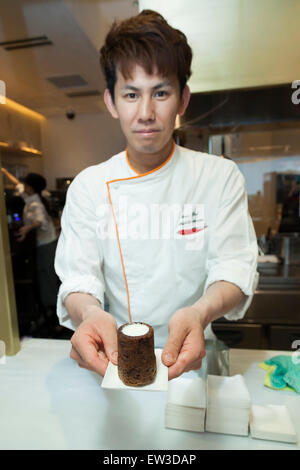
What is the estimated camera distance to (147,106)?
74 cm

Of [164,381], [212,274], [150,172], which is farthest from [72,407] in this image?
[150,172]

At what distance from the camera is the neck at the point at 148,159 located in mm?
854

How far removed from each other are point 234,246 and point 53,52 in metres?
0.94

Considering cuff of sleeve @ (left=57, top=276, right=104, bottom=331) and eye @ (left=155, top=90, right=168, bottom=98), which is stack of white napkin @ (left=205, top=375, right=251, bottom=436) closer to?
cuff of sleeve @ (left=57, top=276, right=104, bottom=331)

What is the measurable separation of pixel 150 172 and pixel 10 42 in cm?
73

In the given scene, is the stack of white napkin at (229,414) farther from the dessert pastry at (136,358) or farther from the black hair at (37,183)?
the black hair at (37,183)

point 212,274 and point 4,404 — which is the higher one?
point 212,274

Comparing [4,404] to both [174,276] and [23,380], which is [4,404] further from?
[174,276]

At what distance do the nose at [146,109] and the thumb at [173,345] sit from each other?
1.77 ft

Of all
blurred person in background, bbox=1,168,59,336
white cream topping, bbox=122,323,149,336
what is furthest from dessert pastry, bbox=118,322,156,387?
blurred person in background, bbox=1,168,59,336

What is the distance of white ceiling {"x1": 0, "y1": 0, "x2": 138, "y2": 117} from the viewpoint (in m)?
0.94

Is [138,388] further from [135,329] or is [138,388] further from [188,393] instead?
[188,393]

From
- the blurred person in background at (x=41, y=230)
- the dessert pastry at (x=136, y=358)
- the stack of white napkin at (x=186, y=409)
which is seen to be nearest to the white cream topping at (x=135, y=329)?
the dessert pastry at (x=136, y=358)

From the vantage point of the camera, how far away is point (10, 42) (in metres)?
1.00
